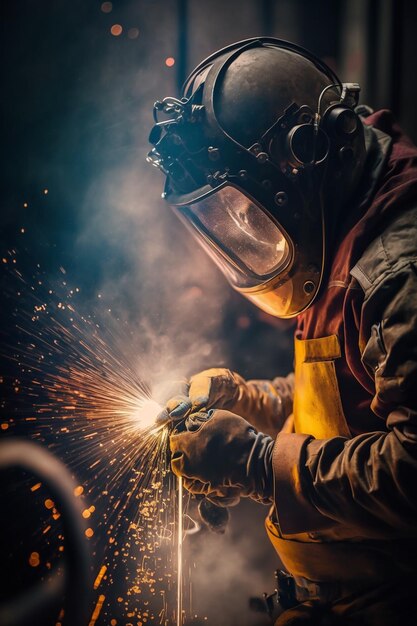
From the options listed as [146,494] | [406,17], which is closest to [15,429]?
[146,494]

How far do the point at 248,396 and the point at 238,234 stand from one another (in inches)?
33.6

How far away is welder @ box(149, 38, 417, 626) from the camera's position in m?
1.40

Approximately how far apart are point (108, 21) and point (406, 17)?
72.1 inches

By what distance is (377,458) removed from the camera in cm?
135

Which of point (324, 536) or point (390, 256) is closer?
point (390, 256)

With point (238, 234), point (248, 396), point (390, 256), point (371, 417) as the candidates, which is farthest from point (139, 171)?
point (371, 417)

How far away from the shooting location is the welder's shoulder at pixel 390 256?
1.35 metres

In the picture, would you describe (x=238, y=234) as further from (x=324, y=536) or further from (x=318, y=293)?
(x=324, y=536)

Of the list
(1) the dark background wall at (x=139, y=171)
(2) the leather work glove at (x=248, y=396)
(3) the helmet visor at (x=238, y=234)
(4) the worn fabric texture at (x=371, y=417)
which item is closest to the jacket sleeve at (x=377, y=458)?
(4) the worn fabric texture at (x=371, y=417)

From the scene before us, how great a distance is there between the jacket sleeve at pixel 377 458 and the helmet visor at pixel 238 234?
0.59m

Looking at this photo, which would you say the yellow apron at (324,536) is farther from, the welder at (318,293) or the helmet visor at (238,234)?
the helmet visor at (238,234)

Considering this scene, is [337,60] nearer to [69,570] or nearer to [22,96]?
[22,96]

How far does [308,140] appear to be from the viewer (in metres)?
1.60

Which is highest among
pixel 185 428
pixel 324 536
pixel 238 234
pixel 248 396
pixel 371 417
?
pixel 238 234
